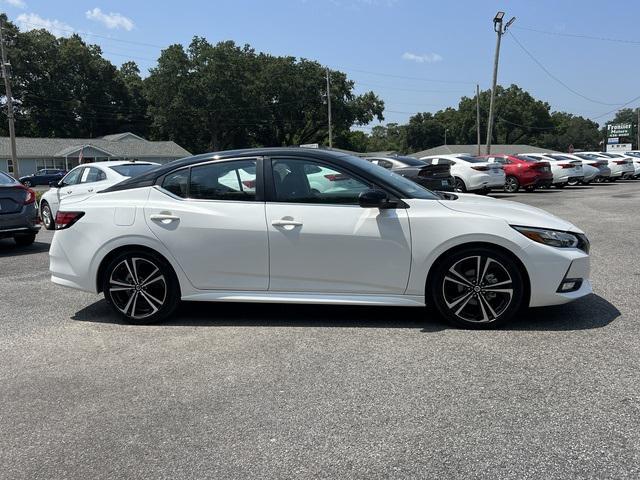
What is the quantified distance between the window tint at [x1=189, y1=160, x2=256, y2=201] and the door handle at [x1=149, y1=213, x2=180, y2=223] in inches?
10.6

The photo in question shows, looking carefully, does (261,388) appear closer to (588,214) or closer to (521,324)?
(521,324)

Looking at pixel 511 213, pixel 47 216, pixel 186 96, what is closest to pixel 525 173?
pixel 47 216

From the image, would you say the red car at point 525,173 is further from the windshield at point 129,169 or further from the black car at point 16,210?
the black car at point 16,210

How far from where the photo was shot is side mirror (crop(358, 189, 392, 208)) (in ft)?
15.2

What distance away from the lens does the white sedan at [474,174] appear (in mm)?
18141

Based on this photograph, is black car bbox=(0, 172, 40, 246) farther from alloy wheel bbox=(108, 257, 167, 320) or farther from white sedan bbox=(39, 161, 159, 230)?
alloy wheel bbox=(108, 257, 167, 320)

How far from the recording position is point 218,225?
16.0 feet

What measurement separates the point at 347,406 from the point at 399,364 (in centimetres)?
74

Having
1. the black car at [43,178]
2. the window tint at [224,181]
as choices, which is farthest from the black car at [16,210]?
the black car at [43,178]

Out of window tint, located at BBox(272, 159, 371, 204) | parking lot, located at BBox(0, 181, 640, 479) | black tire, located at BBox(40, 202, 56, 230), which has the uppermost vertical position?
window tint, located at BBox(272, 159, 371, 204)

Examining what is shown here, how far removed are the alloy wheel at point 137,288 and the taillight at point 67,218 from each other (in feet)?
2.09

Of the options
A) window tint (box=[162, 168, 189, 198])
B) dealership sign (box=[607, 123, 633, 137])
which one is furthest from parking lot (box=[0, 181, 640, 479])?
dealership sign (box=[607, 123, 633, 137])

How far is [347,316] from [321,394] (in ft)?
5.40

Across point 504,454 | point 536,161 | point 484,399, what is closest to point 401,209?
point 484,399
